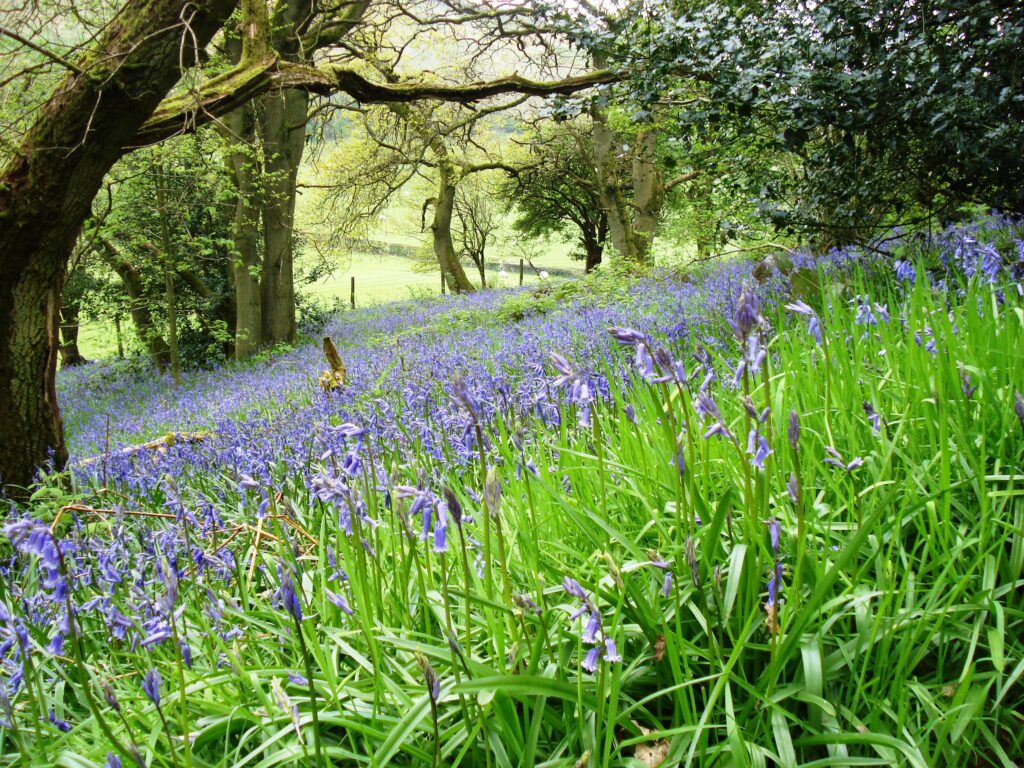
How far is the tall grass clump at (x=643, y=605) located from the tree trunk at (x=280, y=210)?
39.2ft

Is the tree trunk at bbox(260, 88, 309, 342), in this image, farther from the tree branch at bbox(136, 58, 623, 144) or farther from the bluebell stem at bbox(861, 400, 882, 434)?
the bluebell stem at bbox(861, 400, 882, 434)

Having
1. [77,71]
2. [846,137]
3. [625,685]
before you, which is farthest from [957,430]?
[77,71]

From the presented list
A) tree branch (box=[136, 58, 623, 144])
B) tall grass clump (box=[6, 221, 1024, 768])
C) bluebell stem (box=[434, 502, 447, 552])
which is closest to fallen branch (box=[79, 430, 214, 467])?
tall grass clump (box=[6, 221, 1024, 768])

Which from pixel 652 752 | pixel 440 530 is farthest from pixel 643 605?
pixel 440 530

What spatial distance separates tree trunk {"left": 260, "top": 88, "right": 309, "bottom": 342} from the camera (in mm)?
13562

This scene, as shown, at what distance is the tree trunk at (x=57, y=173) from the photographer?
4.89 m

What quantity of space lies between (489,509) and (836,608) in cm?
101

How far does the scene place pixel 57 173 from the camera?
492 centimetres

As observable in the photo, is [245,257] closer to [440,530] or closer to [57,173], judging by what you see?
[57,173]

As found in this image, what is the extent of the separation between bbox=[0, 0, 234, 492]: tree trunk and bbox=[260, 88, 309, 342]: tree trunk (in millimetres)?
8435

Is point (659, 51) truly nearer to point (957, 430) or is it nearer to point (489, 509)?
point (957, 430)

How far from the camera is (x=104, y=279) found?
16.2 m

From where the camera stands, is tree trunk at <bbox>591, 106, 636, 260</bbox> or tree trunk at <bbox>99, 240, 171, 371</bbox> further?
tree trunk at <bbox>591, 106, 636, 260</bbox>

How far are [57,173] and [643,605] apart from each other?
5.45m
